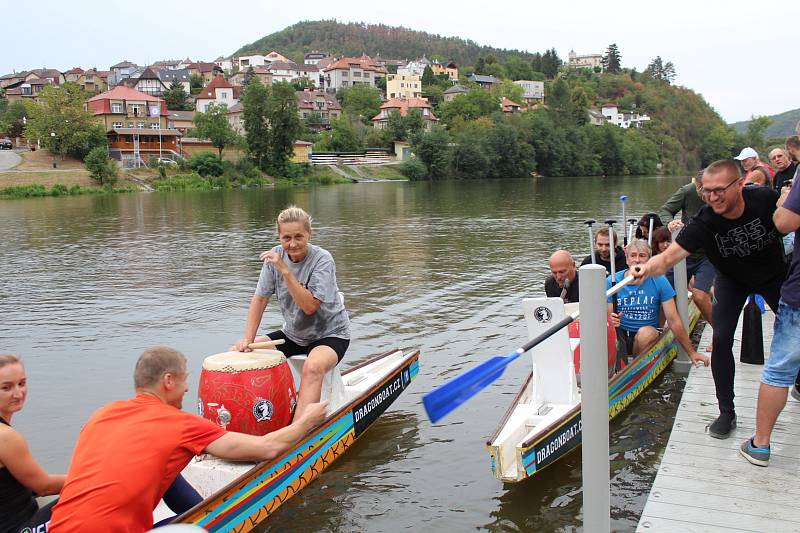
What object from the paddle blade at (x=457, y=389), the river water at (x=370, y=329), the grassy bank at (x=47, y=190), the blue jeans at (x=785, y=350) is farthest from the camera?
the grassy bank at (x=47, y=190)

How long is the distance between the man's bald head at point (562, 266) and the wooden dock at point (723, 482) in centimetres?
196

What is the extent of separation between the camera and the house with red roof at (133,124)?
281ft

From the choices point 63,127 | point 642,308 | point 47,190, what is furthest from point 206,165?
point 642,308

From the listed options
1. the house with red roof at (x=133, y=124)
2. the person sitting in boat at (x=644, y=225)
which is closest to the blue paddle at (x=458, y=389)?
the person sitting in boat at (x=644, y=225)

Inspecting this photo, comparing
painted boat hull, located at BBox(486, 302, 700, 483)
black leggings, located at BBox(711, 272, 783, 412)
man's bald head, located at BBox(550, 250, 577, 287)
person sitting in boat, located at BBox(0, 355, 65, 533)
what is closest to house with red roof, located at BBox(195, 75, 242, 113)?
man's bald head, located at BBox(550, 250, 577, 287)

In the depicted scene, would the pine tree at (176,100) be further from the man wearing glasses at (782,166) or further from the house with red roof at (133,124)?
the man wearing glasses at (782,166)

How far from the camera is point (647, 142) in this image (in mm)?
126438

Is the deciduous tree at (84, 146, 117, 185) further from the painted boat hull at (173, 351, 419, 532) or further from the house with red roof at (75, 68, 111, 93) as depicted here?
the house with red roof at (75, 68, 111, 93)

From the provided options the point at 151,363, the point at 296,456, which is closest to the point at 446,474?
the point at 296,456

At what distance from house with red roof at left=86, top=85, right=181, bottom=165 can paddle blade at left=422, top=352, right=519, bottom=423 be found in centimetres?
8267

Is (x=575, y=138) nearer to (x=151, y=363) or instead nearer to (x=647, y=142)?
(x=647, y=142)

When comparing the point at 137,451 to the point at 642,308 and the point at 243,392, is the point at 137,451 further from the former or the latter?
the point at 642,308

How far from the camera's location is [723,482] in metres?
4.93

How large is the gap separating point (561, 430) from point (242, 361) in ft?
9.18
